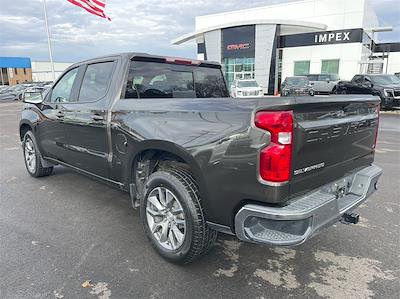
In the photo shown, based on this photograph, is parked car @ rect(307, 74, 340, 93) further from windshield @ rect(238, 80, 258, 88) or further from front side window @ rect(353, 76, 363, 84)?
front side window @ rect(353, 76, 363, 84)

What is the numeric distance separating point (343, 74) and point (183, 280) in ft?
107

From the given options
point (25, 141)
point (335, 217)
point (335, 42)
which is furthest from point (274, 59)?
Answer: point (335, 217)

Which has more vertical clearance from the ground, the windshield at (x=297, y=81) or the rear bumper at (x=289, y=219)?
the windshield at (x=297, y=81)

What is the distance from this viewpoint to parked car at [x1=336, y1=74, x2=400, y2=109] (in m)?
15.4

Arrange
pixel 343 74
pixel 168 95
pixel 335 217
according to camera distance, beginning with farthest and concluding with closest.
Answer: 1. pixel 343 74
2. pixel 168 95
3. pixel 335 217

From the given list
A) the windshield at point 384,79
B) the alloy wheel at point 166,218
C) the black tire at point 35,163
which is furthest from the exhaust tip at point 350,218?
the windshield at point 384,79

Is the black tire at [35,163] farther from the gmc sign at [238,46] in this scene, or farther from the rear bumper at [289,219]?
the gmc sign at [238,46]

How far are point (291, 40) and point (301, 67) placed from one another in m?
2.99

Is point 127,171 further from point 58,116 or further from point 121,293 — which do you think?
point 58,116

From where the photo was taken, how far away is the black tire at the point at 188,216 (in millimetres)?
2730

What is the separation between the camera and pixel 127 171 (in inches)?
135

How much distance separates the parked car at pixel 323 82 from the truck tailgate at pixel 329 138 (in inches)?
827

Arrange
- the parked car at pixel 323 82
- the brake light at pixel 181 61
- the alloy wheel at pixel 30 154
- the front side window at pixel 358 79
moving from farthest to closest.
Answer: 1. the parked car at pixel 323 82
2. the front side window at pixel 358 79
3. the alloy wheel at pixel 30 154
4. the brake light at pixel 181 61

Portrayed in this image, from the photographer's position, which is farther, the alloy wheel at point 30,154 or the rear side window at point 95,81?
the alloy wheel at point 30,154
